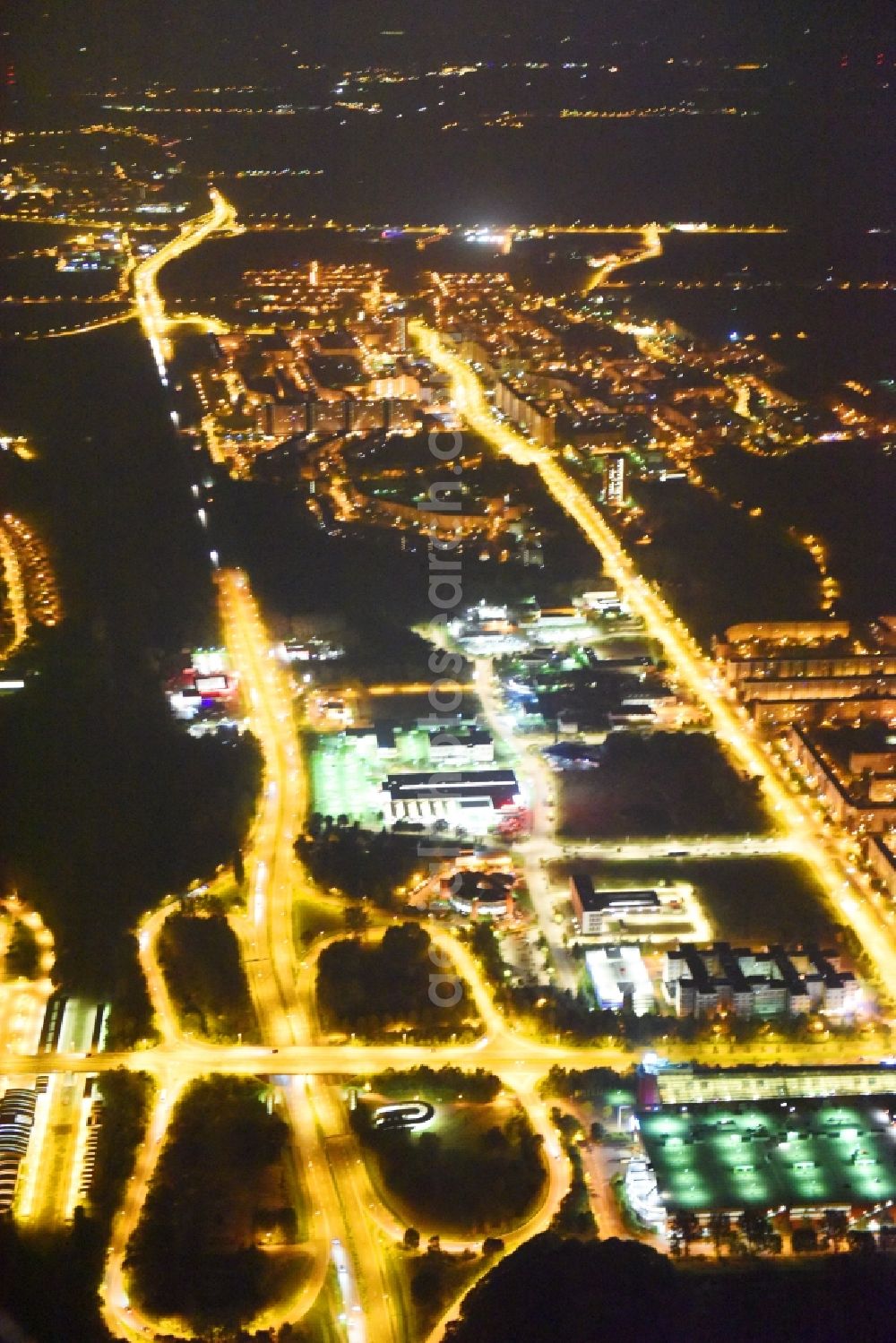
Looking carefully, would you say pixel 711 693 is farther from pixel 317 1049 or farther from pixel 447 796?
pixel 317 1049

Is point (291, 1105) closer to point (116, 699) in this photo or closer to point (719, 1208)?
point (719, 1208)

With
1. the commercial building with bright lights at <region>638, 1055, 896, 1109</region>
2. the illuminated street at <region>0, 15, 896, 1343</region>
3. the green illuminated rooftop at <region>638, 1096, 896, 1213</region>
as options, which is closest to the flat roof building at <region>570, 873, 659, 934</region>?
the illuminated street at <region>0, 15, 896, 1343</region>

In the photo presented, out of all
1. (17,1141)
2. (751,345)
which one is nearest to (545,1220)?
(17,1141)

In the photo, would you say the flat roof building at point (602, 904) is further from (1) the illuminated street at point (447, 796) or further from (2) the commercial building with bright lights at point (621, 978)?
(2) the commercial building with bright lights at point (621, 978)

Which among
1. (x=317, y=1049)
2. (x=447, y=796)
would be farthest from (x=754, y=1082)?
(x=447, y=796)

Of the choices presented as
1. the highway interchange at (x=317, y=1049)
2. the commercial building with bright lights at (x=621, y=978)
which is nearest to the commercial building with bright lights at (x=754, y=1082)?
the highway interchange at (x=317, y=1049)
